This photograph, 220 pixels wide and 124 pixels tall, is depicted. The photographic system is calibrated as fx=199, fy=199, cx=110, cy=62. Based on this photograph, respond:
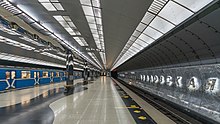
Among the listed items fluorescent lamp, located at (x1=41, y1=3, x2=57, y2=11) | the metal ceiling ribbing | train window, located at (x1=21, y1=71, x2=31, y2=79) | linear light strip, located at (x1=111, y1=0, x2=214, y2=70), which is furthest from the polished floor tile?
the metal ceiling ribbing

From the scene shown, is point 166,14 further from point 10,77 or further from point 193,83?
point 10,77

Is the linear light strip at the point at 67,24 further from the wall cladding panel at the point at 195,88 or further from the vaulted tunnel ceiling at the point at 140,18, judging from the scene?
the wall cladding panel at the point at 195,88

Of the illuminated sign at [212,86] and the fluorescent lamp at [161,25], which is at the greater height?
the fluorescent lamp at [161,25]

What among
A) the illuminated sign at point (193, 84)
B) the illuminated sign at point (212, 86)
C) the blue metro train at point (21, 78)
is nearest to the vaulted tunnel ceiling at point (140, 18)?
the illuminated sign at point (212, 86)

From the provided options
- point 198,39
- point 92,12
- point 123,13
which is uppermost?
point 92,12

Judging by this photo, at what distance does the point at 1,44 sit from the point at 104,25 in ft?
40.0

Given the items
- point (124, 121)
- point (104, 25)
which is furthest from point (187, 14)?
point (104, 25)

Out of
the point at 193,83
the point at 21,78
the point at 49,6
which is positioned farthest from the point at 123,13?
the point at 21,78

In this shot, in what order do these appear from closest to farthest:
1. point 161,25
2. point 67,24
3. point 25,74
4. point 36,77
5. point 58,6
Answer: point 58,6
point 161,25
point 67,24
point 25,74
point 36,77

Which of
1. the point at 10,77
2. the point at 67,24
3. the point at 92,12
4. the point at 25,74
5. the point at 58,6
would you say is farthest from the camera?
the point at 25,74

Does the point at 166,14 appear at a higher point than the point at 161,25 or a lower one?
higher

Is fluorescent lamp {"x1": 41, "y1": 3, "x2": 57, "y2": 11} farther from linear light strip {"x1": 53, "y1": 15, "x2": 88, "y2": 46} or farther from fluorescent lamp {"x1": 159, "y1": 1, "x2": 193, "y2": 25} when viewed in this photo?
fluorescent lamp {"x1": 159, "y1": 1, "x2": 193, "y2": 25}

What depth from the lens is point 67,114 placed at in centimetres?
893

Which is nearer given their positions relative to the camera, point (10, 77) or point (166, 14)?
point (166, 14)
